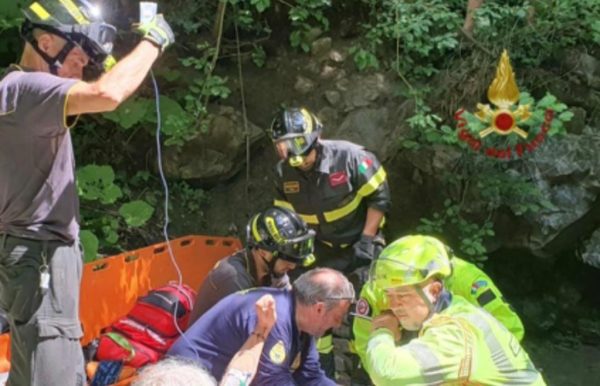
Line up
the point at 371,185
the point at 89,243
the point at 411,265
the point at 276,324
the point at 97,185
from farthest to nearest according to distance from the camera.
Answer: the point at 97,185, the point at 89,243, the point at 371,185, the point at 276,324, the point at 411,265

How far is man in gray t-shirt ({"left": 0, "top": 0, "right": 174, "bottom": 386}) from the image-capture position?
254 centimetres

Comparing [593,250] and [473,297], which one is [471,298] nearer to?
[473,297]

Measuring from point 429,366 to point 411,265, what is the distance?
0.44m

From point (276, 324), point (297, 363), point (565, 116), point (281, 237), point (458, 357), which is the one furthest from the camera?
point (565, 116)

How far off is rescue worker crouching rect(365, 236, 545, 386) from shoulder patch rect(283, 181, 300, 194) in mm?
2008

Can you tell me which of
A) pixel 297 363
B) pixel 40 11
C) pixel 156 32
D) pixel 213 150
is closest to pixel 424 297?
pixel 297 363

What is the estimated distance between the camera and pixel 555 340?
5.71 meters

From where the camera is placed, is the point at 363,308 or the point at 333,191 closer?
the point at 363,308

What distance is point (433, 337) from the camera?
2.28m

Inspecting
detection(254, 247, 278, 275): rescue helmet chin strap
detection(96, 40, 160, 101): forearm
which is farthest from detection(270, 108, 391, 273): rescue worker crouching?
detection(96, 40, 160, 101): forearm

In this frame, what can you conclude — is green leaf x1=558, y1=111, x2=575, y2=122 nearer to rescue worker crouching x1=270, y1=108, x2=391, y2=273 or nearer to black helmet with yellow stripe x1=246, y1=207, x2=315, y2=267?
rescue worker crouching x1=270, y1=108, x2=391, y2=273

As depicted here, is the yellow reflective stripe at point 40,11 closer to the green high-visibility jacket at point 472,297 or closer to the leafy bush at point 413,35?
the green high-visibility jacket at point 472,297

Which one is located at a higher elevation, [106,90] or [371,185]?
[106,90]

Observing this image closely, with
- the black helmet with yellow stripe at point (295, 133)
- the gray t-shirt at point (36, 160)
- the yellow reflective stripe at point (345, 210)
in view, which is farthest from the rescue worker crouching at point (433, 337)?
the yellow reflective stripe at point (345, 210)
